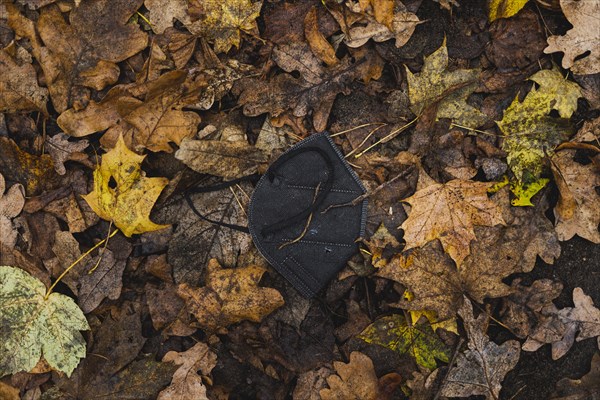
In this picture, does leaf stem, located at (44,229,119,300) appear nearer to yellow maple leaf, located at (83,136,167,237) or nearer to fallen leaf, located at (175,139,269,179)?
yellow maple leaf, located at (83,136,167,237)

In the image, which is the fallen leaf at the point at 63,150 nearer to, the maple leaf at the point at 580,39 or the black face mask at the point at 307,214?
the black face mask at the point at 307,214

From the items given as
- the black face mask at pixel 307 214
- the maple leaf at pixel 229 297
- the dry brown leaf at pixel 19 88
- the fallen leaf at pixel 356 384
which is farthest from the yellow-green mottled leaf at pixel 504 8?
the dry brown leaf at pixel 19 88

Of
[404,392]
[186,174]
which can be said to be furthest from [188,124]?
[404,392]

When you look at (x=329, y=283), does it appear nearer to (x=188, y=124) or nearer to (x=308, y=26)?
(x=188, y=124)

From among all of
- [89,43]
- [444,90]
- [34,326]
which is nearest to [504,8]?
[444,90]

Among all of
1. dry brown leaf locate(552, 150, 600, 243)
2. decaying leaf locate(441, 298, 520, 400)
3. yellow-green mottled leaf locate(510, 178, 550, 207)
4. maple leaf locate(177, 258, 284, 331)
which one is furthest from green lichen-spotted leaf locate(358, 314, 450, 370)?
dry brown leaf locate(552, 150, 600, 243)

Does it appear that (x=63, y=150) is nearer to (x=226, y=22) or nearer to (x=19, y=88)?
(x=19, y=88)
